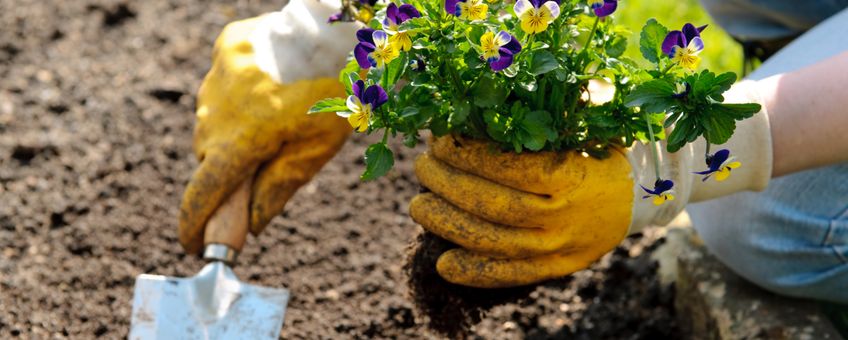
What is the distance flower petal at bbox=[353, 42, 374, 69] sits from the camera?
4.77 ft

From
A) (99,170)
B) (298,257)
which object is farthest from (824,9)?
(99,170)

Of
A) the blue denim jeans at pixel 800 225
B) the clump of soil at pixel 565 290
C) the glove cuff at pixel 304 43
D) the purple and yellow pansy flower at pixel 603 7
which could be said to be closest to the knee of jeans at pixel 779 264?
the blue denim jeans at pixel 800 225

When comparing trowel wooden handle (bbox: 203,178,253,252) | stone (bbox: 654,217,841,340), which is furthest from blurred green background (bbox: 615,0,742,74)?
trowel wooden handle (bbox: 203,178,253,252)

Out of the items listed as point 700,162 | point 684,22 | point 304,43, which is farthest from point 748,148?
point 684,22

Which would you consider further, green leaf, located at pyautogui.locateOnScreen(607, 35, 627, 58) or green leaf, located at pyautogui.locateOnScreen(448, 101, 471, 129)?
green leaf, located at pyautogui.locateOnScreen(607, 35, 627, 58)

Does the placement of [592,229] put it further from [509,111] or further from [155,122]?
[155,122]

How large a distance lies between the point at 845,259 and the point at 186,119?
1992mm

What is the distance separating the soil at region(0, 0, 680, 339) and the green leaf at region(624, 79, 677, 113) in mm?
663

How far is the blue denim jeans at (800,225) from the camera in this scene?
2.07 metres

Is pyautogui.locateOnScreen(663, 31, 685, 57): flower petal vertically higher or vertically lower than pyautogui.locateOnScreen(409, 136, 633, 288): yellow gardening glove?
higher

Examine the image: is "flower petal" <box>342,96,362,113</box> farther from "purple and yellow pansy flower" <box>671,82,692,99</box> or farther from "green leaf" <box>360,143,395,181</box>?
"purple and yellow pansy flower" <box>671,82,692,99</box>

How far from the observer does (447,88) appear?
1582 mm

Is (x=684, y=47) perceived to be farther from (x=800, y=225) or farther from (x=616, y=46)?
(x=800, y=225)

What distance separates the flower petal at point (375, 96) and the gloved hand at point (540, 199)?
0.32 m
